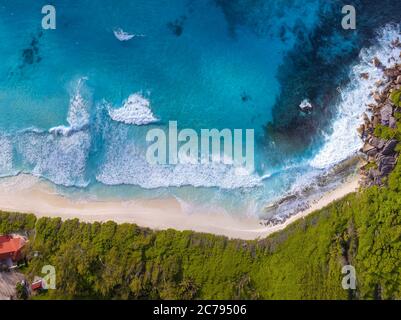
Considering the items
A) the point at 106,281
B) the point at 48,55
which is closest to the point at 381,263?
the point at 106,281

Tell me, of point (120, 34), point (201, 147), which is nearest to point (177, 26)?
point (120, 34)

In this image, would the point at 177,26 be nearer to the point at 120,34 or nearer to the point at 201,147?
the point at 120,34

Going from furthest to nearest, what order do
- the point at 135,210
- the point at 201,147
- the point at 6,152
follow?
the point at 6,152, the point at 201,147, the point at 135,210

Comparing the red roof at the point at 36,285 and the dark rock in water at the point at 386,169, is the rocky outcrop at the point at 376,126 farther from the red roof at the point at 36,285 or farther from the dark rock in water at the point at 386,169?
the red roof at the point at 36,285

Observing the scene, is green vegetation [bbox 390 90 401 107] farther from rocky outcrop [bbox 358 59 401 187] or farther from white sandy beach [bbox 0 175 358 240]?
white sandy beach [bbox 0 175 358 240]

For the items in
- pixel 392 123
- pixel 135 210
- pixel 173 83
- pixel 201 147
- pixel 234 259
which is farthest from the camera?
pixel 173 83

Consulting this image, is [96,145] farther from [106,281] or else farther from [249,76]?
[249,76]
